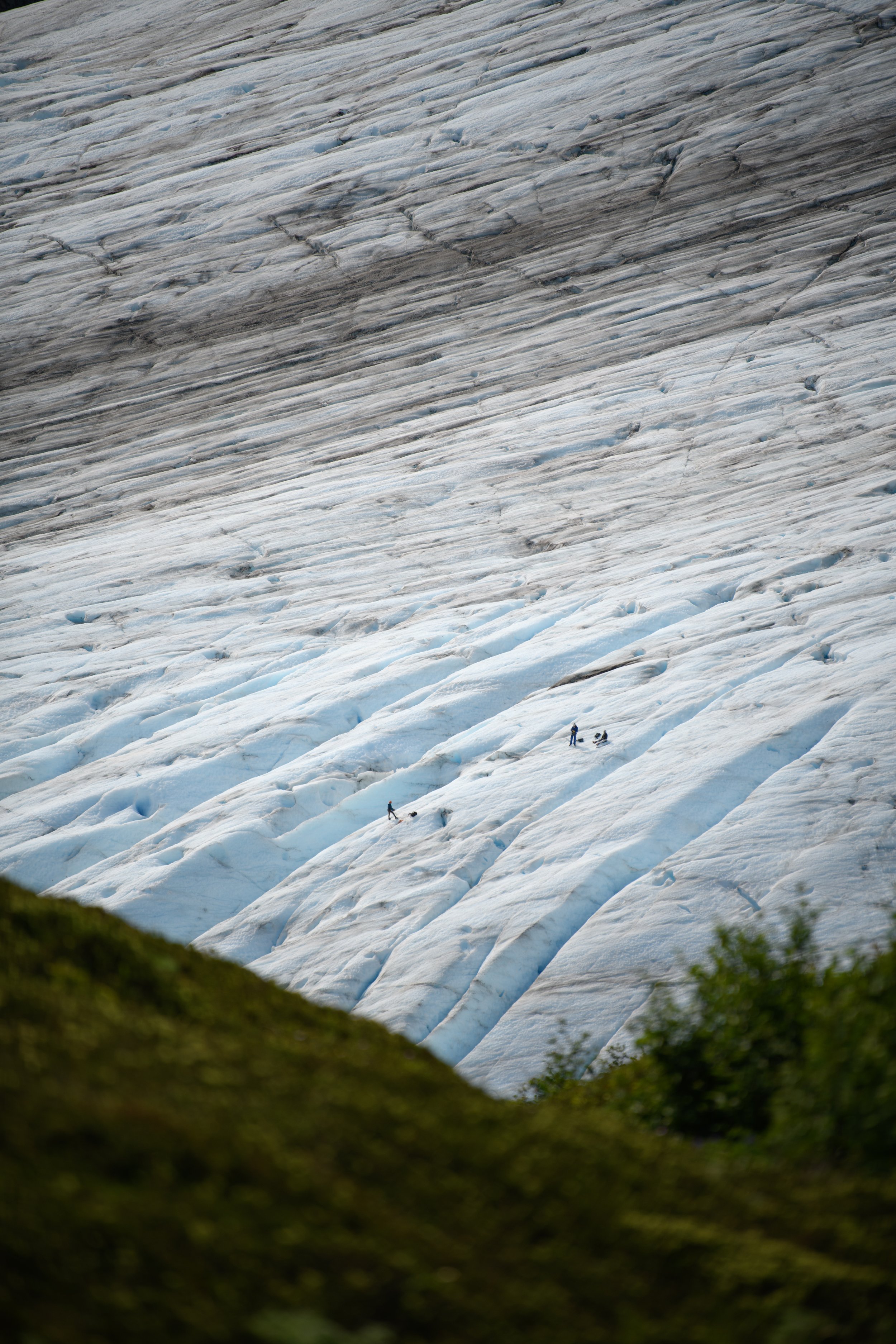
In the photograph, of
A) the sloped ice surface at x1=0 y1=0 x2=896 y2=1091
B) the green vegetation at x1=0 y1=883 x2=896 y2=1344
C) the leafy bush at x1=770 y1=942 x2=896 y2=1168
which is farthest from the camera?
the sloped ice surface at x1=0 y1=0 x2=896 y2=1091

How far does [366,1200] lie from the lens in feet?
7.79

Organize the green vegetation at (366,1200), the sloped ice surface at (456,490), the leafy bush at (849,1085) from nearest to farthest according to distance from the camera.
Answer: the green vegetation at (366,1200)
the leafy bush at (849,1085)
the sloped ice surface at (456,490)

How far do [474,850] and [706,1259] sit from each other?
6.94m

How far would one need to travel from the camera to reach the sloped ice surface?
28.8 ft

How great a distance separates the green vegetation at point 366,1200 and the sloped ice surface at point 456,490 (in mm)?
4141

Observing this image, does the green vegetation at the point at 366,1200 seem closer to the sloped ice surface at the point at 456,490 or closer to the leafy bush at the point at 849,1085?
the leafy bush at the point at 849,1085

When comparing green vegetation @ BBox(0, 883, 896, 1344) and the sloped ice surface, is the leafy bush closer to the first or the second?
green vegetation @ BBox(0, 883, 896, 1344)

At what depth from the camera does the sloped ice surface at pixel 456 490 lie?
28.8ft

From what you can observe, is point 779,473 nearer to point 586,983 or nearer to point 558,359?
point 558,359

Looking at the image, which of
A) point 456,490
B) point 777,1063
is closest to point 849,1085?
point 777,1063

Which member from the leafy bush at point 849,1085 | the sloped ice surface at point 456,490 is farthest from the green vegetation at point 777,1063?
the sloped ice surface at point 456,490

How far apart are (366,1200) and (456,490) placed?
15.8m

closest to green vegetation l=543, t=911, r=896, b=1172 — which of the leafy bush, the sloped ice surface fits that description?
the leafy bush

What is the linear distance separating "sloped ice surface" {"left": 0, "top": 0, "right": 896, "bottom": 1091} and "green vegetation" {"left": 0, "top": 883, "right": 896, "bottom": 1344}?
4.14 meters
